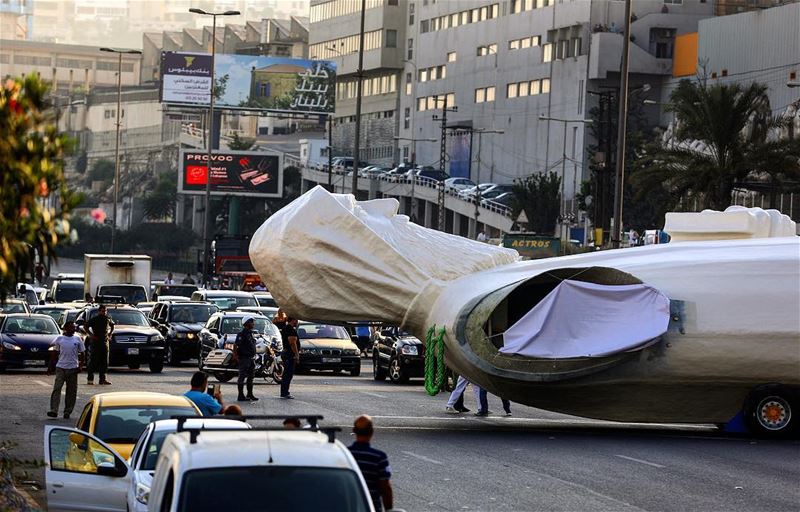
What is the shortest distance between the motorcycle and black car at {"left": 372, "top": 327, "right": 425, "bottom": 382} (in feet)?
9.82

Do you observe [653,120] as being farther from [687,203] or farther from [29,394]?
[29,394]

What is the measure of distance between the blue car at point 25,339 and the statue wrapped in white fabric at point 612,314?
12.7 meters

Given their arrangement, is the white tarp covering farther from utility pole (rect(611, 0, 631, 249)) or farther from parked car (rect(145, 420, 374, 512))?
parked car (rect(145, 420, 374, 512))

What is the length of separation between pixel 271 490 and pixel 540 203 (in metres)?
87.5

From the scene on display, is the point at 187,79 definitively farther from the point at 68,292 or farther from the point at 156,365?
the point at 156,365

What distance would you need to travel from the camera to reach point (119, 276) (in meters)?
57.2

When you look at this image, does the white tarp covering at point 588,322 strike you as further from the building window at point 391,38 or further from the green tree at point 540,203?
the building window at point 391,38

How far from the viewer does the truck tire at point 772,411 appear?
26.9 metres

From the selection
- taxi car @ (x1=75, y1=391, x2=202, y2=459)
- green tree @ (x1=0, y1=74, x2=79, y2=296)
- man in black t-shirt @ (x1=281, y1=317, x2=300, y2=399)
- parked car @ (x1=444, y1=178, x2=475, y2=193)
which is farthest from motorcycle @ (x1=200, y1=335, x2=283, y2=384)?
parked car @ (x1=444, y1=178, x2=475, y2=193)

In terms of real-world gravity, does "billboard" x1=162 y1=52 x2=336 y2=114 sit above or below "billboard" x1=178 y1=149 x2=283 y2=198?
above

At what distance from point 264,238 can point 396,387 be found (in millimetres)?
10655

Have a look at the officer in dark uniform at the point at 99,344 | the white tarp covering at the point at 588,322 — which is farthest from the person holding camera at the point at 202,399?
the officer in dark uniform at the point at 99,344

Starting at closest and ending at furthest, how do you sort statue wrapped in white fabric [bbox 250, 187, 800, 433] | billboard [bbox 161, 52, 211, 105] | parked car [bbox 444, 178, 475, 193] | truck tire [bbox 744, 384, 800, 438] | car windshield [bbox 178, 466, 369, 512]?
1. car windshield [bbox 178, 466, 369, 512]
2. statue wrapped in white fabric [bbox 250, 187, 800, 433]
3. truck tire [bbox 744, 384, 800, 438]
4. parked car [bbox 444, 178, 475, 193]
5. billboard [bbox 161, 52, 211, 105]

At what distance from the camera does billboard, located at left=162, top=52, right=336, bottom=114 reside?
422 ft
